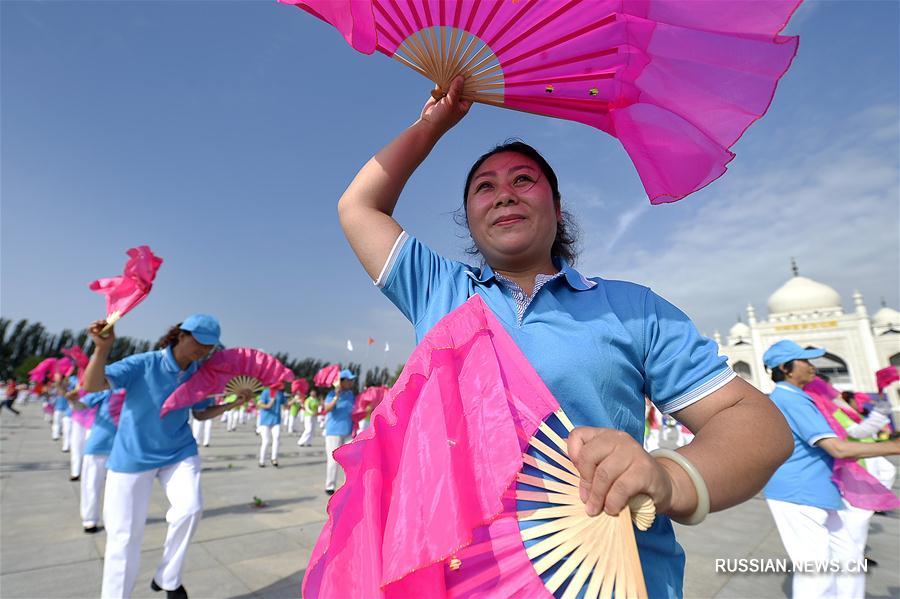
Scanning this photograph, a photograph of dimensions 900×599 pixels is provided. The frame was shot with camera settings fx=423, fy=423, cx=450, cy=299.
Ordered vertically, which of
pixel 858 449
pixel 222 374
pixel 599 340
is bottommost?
pixel 858 449

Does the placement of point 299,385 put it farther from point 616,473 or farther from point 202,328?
point 616,473

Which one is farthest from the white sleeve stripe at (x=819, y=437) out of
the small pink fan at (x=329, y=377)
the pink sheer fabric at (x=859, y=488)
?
the small pink fan at (x=329, y=377)

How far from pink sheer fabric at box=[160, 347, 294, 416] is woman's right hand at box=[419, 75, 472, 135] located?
353 cm

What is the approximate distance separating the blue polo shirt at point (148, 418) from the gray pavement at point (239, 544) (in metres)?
1.24

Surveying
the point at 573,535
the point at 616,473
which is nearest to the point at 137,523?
the point at 573,535

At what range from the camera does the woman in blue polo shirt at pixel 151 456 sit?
3.30 meters

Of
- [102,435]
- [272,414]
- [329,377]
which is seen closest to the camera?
[102,435]

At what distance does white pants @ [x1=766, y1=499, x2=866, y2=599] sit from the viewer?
3.24 meters

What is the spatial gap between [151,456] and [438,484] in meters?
3.80

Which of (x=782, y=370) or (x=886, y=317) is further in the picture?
(x=886, y=317)

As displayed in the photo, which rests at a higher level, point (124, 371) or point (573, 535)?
point (124, 371)

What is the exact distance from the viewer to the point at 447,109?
54.2 inches

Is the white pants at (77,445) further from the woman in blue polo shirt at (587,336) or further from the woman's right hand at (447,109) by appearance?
the woman's right hand at (447,109)

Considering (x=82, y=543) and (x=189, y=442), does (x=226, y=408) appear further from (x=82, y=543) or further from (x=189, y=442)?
(x=82, y=543)
